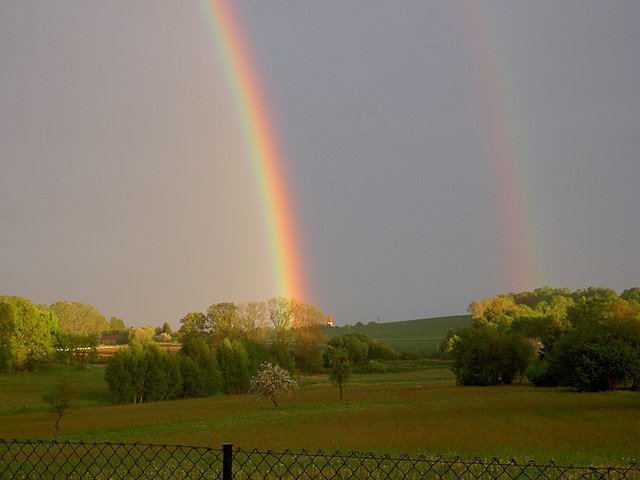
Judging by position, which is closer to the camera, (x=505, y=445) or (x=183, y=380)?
(x=505, y=445)

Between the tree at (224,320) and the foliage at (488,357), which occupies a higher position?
the tree at (224,320)

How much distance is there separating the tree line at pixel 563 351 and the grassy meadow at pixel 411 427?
481 centimetres

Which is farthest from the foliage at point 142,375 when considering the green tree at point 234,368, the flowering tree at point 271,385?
the flowering tree at point 271,385

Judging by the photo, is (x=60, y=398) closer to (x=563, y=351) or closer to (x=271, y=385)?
(x=271, y=385)

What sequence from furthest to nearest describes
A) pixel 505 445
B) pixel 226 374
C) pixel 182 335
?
pixel 182 335, pixel 226 374, pixel 505 445

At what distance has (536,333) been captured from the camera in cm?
9906

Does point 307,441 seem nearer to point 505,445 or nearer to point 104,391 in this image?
point 505,445

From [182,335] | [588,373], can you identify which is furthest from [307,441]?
[182,335]

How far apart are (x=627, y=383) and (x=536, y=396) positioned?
12208 millimetres

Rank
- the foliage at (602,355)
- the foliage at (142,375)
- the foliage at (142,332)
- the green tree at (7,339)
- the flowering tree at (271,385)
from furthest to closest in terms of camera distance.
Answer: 1. the foliage at (142,332)
2. the green tree at (7,339)
3. the foliage at (142,375)
4. the flowering tree at (271,385)
5. the foliage at (602,355)

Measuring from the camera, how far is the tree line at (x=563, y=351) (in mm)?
53781

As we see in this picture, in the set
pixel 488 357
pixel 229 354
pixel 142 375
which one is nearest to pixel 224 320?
pixel 229 354

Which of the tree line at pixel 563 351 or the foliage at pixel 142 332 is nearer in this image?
the tree line at pixel 563 351

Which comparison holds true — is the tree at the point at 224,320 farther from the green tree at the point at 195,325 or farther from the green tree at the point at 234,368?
the green tree at the point at 234,368
